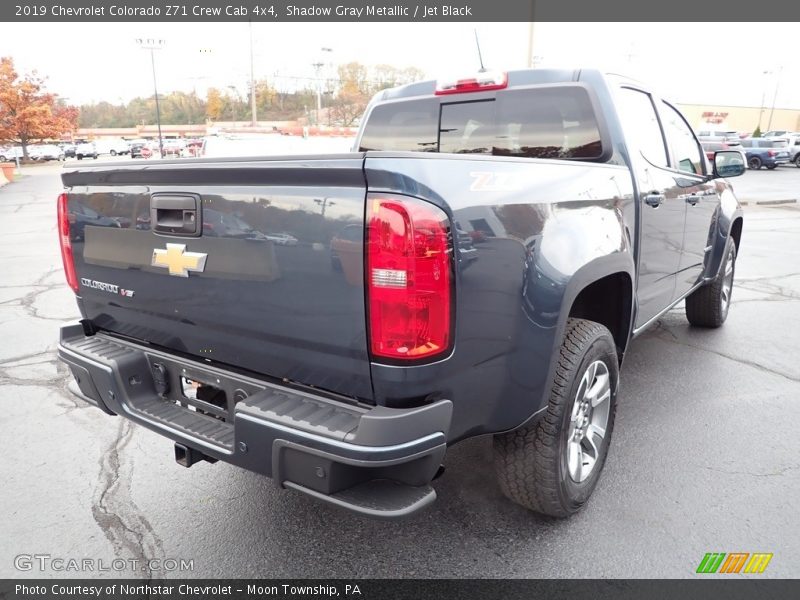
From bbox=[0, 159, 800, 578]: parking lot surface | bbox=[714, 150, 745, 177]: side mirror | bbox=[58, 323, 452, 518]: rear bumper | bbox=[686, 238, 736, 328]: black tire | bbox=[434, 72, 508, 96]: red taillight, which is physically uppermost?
bbox=[434, 72, 508, 96]: red taillight

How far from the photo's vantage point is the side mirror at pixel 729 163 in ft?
14.5

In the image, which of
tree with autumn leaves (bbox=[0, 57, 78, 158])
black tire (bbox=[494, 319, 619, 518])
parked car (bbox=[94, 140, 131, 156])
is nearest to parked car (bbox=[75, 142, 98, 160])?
parked car (bbox=[94, 140, 131, 156])

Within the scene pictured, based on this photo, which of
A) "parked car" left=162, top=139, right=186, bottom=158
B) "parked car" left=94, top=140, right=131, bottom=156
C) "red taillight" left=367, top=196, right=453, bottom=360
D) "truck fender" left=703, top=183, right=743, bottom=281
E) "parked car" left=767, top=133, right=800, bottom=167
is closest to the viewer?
"red taillight" left=367, top=196, right=453, bottom=360

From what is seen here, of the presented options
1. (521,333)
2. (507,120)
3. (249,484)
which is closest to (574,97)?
(507,120)

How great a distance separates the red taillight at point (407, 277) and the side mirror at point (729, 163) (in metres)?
3.50

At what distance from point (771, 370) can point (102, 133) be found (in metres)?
96.3

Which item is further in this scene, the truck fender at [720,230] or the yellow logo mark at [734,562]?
the truck fender at [720,230]

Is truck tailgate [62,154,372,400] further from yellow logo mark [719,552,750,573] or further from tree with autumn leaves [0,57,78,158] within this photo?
tree with autumn leaves [0,57,78,158]

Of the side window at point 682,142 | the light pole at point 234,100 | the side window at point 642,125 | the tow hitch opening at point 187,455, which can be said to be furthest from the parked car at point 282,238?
Answer: the light pole at point 234,100

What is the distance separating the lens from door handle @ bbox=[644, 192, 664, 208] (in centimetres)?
326

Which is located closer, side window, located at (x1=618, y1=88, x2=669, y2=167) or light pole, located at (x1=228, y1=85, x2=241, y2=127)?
side window, located at (x1=618, y1=88, x2=669, y2=167)

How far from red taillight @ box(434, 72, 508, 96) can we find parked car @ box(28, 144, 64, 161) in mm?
62874

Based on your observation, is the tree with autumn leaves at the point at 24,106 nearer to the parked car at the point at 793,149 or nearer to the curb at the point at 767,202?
the curb at the point at 767,202

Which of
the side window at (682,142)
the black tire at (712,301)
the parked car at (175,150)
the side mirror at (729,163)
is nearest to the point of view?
the side window at (682,142)
